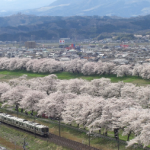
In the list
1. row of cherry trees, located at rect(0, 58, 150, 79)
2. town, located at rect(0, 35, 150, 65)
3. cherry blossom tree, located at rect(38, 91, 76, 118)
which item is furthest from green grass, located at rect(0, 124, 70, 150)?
town, located at rect(0, 35, 150, 65)

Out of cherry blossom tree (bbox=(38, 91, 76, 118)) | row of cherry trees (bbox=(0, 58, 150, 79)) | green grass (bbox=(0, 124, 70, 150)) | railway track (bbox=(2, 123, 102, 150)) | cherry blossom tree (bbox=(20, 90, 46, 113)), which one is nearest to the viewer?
railway track (bbox=(2, 123, 102, 150))

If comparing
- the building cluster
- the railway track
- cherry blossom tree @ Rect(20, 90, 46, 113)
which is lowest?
the railway track

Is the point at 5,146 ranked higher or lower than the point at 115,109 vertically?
lower

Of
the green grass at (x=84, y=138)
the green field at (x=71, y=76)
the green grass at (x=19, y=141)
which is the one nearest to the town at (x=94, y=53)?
the green field at (x=71, y=76)

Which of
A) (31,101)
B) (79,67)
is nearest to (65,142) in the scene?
(31,101)

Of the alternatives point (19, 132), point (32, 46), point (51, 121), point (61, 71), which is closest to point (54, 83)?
point (51, 121)

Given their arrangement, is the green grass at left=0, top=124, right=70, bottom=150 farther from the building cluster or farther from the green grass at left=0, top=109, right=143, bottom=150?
the building cluster

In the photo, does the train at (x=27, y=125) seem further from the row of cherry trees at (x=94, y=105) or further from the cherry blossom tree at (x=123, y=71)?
the cherry blossom tree at (x=123, y=71)

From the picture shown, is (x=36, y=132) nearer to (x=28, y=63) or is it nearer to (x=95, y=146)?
(x=95, y=146)
